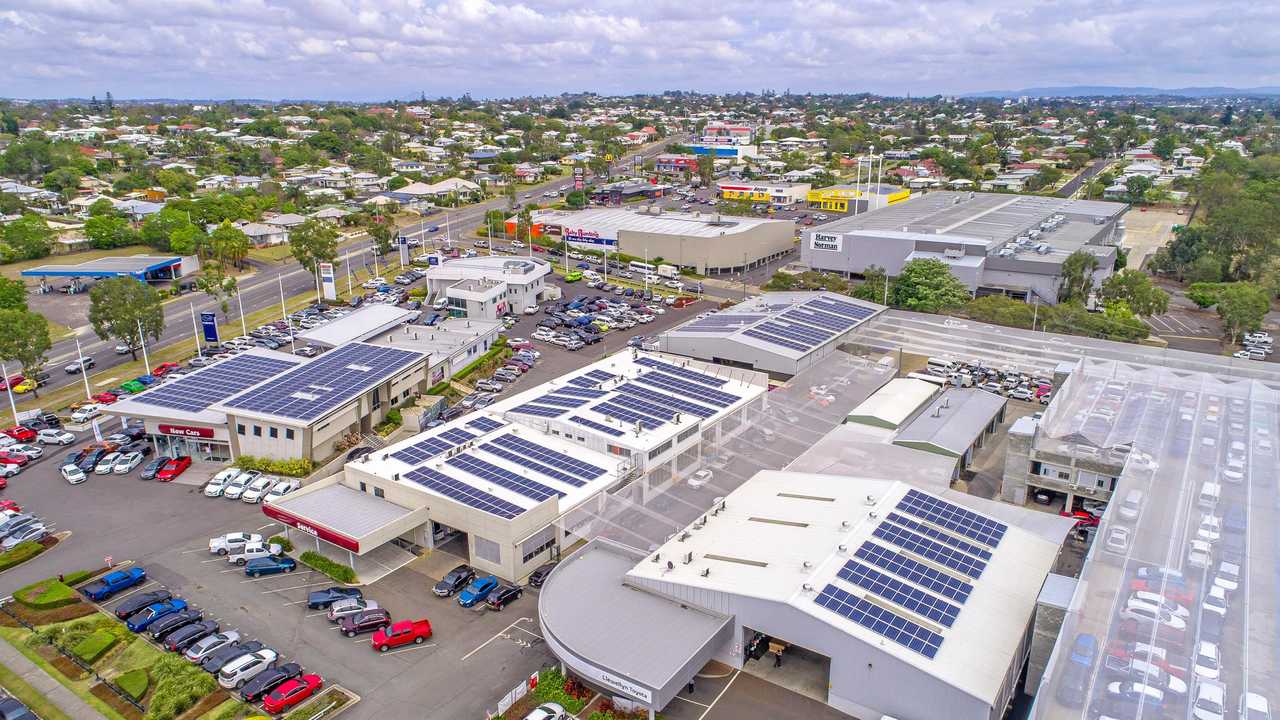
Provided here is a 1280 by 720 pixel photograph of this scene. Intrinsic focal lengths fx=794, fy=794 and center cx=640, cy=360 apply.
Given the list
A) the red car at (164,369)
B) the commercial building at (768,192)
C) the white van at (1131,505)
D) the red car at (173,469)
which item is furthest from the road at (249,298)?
the white van at (1131,505)

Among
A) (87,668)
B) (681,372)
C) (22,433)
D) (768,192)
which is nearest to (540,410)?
(681,372)

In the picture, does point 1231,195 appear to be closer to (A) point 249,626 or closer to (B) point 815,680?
(B) point 815,680

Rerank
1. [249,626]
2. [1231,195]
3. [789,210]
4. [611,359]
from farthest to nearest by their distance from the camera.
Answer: [789,210]
[1231,195]
[611,359]
[249,626]

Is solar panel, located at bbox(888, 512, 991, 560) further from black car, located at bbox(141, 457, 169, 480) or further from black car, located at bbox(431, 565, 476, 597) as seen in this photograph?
black car, located at bbox(141, 457, 169, 480)

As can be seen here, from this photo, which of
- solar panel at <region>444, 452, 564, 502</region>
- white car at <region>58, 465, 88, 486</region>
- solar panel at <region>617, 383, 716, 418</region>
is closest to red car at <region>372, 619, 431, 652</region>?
solar panel at <region>444, 452, 564, 502</region>

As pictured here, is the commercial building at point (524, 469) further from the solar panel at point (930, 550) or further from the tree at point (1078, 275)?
the tree at point (1078, 275)

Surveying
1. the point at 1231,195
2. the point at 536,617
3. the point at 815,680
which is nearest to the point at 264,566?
the point at 536,617

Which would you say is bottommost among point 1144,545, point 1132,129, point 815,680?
point 815,680

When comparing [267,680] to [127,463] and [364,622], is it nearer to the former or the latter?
[364,622]
